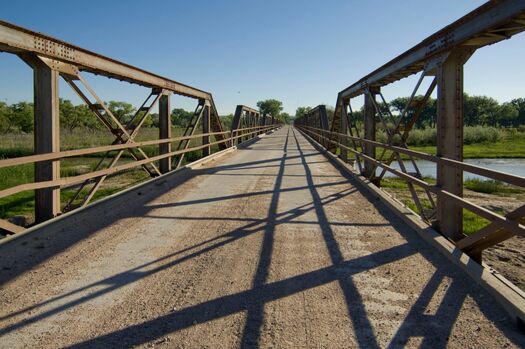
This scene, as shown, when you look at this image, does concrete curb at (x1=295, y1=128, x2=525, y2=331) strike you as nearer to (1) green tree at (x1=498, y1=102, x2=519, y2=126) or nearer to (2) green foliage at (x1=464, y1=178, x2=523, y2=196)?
(2) green foliage at (x1=464, y1=178, x2=523, y2=196)

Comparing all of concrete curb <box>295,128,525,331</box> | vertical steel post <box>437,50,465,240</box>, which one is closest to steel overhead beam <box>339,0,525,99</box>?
vertical steel post <box>437,50,465,240</box>

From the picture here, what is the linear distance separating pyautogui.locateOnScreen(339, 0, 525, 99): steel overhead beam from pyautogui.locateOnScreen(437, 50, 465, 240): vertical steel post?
0.78ft

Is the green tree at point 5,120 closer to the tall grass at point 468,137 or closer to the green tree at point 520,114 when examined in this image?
the tall grass at point 468,137

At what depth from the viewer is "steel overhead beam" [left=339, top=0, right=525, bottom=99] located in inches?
142

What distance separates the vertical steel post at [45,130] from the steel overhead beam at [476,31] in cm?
489

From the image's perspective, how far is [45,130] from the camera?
5.33 meters

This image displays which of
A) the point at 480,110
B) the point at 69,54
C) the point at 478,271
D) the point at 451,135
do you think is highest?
the point at 480,110

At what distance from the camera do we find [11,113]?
73.1 m

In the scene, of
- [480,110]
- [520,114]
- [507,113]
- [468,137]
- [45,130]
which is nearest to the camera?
[45,130]

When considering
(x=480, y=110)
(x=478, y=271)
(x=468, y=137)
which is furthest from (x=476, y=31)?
(x=480, y=110)

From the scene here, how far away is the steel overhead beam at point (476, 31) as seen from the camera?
3617 mm

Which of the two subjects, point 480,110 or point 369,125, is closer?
point 369,125

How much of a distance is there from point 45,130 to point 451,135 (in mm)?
5081

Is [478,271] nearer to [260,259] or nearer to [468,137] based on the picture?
[260,259]
